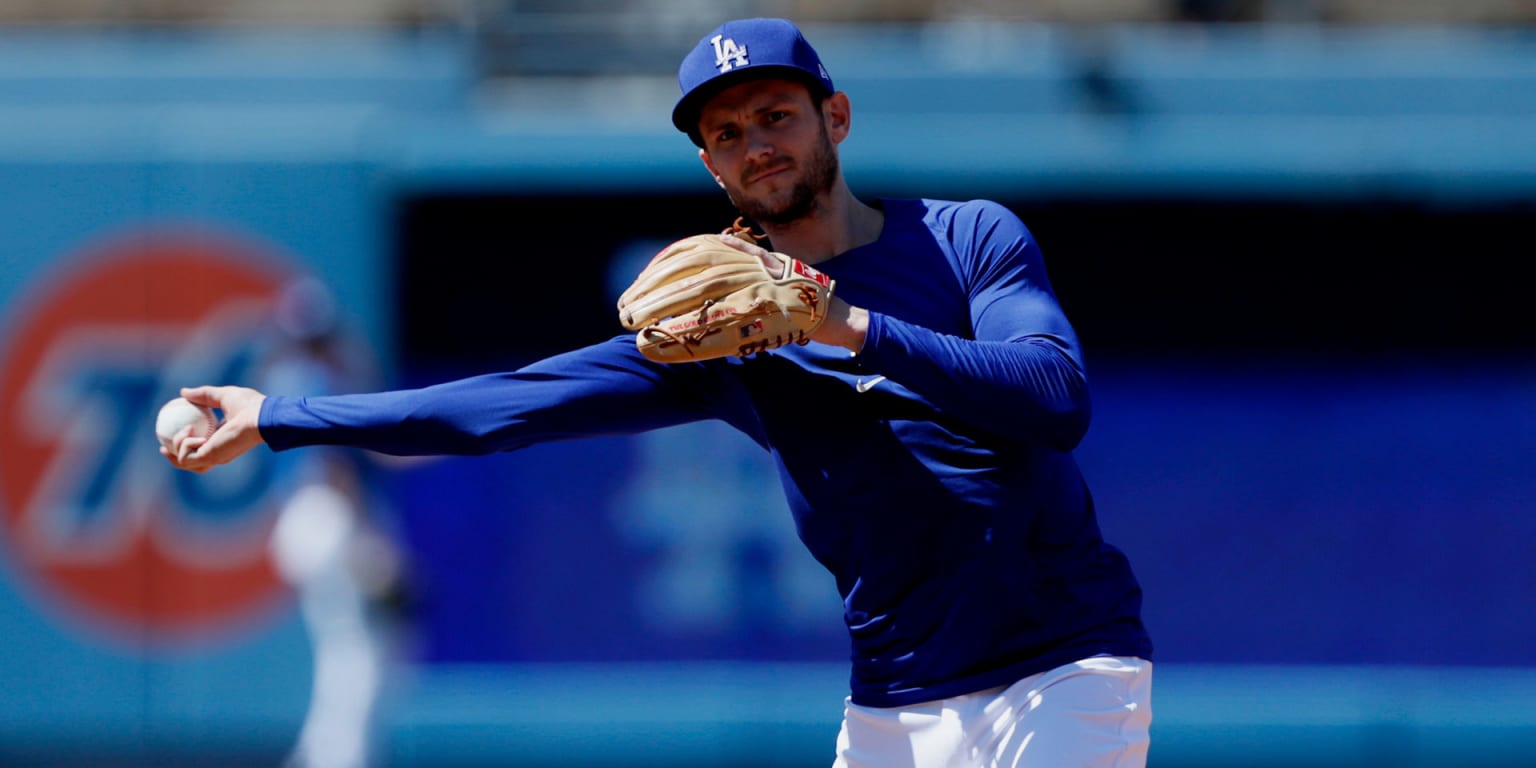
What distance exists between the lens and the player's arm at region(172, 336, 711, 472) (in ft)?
10.3

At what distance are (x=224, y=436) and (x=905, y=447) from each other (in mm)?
1153

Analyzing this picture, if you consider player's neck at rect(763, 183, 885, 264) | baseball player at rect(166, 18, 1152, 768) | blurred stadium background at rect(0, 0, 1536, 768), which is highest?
blurred stadium background at rect(0, 0, 1536, 768)

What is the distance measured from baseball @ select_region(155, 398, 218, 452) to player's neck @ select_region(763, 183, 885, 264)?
3.38 feet

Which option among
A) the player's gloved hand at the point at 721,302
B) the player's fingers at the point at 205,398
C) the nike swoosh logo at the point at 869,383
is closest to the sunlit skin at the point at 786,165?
the nike swoosh logo at the point at 869,383

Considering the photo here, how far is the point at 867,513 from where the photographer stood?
3.09 m

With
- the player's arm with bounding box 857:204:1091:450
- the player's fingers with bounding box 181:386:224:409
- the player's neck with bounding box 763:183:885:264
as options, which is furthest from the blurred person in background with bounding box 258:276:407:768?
the player's arm with bounding box 857:204:1091:450

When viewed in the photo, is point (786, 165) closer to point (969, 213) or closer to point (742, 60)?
point (742, 60)

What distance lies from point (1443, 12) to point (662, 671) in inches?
193

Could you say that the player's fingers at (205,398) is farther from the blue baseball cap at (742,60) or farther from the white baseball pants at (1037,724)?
the white baseball pants at (1037,724)

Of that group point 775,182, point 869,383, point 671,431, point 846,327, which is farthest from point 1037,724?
point 671,431

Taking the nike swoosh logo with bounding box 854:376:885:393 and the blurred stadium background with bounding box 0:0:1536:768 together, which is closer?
the nike swoosh logo with bounding box 854:376:885:393

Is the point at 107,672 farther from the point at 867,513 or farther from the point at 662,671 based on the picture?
the point at 867,513

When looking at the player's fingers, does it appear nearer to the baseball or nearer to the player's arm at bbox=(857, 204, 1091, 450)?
the baseball

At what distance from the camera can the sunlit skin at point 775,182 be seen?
3113 mm
